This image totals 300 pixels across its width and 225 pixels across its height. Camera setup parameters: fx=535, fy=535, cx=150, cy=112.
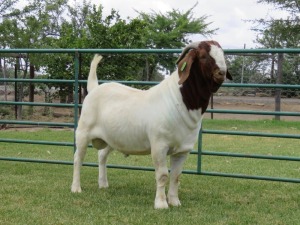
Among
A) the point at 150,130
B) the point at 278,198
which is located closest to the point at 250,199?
the point at 278,198

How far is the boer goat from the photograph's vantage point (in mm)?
4902

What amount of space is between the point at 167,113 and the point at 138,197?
3.57 feet

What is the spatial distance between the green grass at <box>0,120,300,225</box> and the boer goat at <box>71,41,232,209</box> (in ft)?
1.27

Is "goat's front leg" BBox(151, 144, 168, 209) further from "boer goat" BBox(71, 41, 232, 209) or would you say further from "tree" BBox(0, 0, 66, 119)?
"tree" BBox(0, 0, 66, 119)

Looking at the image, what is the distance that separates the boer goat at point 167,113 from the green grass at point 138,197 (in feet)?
1.27

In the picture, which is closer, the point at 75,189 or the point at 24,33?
the point at 75,189

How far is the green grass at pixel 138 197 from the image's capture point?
4750 millimetres

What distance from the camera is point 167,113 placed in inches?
199

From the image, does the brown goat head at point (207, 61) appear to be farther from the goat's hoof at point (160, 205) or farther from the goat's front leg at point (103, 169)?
the goat's front leg at point (103, 169)

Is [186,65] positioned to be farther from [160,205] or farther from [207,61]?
[160,205]

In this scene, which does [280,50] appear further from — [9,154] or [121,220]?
[9,154]

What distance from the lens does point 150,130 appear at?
5.13 meters

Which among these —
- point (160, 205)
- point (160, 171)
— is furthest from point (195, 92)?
point (160, 205)

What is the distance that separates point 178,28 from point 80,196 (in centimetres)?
1891
